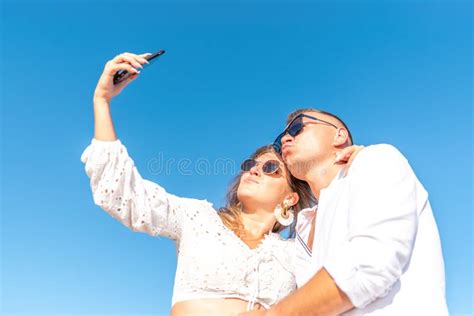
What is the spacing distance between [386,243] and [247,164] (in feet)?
12.5

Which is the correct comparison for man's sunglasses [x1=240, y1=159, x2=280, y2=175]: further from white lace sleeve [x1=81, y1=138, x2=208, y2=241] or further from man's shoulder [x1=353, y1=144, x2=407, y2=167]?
man's shoulder [x1=353, y1=144, x2=407, y2=167]

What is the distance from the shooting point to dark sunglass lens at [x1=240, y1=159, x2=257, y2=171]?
6.29 m

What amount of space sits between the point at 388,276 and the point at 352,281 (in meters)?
0.20

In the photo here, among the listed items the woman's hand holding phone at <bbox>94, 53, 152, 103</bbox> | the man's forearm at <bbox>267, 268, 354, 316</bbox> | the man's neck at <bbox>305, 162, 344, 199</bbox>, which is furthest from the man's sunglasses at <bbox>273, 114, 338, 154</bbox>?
the man's forearm at <bbox>267, 268, 354, 316</bbox>

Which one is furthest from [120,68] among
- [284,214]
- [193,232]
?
[284,214]

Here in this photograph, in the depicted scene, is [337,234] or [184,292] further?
[184,292]

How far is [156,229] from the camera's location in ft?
15.8

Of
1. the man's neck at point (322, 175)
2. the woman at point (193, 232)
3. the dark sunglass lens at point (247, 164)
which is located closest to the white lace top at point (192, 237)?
the woman at point (193, 232)

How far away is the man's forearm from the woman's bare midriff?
187 centimetres

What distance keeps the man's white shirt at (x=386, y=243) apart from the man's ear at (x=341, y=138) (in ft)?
5.73

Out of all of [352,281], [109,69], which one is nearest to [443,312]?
[352,281]

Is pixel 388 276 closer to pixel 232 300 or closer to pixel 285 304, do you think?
pixel 285 304

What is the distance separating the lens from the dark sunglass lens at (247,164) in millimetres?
6289

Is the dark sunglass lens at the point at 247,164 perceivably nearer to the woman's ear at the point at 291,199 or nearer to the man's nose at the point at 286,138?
the woman's ear at the point at 291,199
